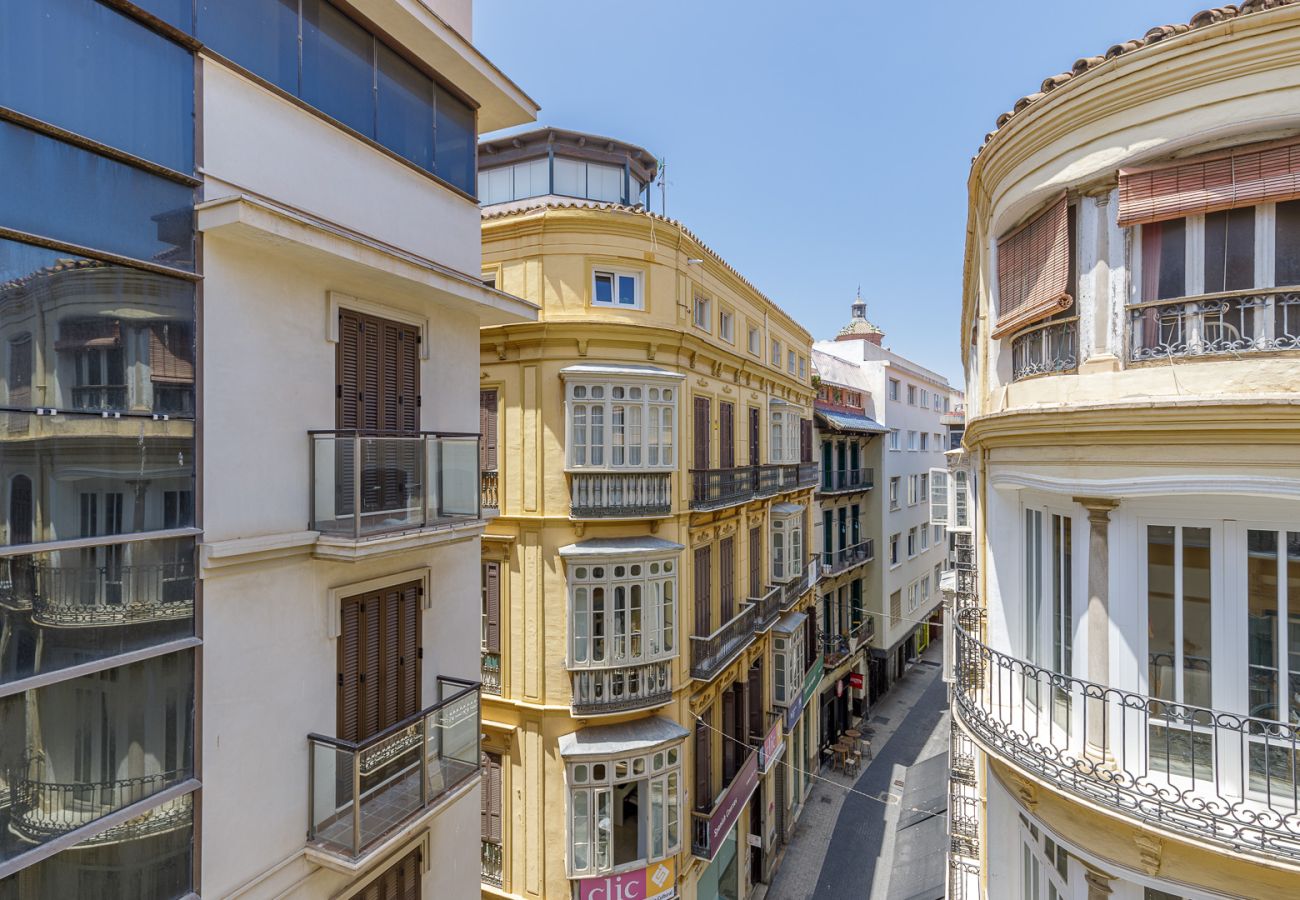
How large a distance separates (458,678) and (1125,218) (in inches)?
384

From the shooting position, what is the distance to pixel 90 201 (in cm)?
509

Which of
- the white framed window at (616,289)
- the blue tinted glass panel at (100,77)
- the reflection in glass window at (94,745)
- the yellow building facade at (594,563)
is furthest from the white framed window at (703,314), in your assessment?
the reflection in glass window at (94,745)

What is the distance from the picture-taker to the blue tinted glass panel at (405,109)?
809 centimetres

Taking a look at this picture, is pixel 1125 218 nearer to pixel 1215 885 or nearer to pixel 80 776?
pixel 1215 885

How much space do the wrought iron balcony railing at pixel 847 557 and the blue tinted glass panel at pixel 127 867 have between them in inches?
969

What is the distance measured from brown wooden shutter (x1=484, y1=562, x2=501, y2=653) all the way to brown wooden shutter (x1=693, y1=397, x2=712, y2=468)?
5.42m

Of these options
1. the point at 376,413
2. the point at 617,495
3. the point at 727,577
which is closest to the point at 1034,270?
the point at 376,413

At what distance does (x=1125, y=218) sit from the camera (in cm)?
573

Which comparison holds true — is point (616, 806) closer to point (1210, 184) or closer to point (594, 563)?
point (594, 563)

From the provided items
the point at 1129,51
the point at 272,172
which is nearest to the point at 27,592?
the point at 272,172

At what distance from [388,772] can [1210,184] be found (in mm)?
10360

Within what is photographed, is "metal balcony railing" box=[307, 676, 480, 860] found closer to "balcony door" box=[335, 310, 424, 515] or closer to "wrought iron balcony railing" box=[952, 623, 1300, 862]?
"balcony door" box=[335, 310, 424, 515]

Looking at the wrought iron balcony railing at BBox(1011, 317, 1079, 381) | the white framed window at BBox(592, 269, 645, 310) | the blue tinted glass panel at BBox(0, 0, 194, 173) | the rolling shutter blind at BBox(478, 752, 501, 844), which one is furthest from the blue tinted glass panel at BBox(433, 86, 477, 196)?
the rolling shutter blind at BBox(478, 752, 501, 844)

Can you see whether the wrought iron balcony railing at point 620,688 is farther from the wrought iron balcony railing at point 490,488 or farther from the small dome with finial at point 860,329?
the small dome with finial at point 860,329
